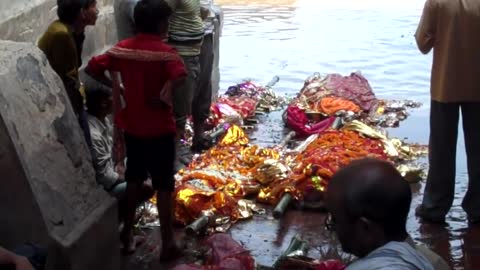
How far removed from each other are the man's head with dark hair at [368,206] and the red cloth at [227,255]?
2805 mm

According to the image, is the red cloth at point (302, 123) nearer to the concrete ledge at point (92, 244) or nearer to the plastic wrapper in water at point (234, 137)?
the plastic wrapper in water at point (234, 137)

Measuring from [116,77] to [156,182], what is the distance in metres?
0.67

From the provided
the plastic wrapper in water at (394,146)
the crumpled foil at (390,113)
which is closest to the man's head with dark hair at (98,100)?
the plastic wrapper in water at (394,146)

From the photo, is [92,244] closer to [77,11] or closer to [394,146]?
[77,11]

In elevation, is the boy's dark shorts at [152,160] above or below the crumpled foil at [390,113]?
above

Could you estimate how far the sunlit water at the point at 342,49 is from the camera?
9.04 meters

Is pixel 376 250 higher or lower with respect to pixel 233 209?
higher

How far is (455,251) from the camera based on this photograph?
604 cm

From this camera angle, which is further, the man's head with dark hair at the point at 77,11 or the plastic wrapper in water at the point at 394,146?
the plastic wrapper in water at the point at 394,146

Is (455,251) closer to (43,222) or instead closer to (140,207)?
(140,207)

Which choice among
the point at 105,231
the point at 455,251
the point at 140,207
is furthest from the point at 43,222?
the point at 455,251

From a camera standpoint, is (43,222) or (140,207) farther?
(140,207)

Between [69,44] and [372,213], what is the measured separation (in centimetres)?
349

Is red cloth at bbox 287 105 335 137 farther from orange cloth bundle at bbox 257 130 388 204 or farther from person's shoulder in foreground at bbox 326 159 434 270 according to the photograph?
person's shoulder in foreground at bbox 326 159 434 270
